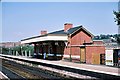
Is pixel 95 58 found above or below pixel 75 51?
below

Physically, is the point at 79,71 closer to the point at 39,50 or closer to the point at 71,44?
the point at 71,44

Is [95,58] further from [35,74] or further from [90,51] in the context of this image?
[35,74]

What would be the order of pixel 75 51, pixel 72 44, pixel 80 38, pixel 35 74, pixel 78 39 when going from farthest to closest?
pixel 80 38 < pixel 78 39 < pixel 72 44 < pixel 75 51 < pixel 35 74

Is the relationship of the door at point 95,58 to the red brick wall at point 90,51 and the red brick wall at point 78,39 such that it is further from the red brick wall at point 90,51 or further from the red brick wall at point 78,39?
the red brick wall at point 78,39

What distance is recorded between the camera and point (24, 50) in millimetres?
81750

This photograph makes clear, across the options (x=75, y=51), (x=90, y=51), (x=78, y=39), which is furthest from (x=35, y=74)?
(x=78, y=39)

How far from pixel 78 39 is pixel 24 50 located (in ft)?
135

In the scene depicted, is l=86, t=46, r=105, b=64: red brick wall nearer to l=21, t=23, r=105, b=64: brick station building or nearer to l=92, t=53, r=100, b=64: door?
l=21, t=23, r=105, b=64: brick station building

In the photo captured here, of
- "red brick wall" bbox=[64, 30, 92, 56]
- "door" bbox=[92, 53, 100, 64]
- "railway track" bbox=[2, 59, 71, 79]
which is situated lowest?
"railway track" bbox=[2, 59, 71, 79]

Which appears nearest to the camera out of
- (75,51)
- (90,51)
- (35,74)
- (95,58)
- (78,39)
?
(35,74)

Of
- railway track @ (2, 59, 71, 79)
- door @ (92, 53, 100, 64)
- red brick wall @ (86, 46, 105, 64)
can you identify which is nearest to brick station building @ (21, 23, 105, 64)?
red brick wall @ (86, 46, 105, 64)

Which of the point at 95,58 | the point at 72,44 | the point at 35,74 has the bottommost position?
the point at 35,74

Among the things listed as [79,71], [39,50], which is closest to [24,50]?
[39,50]

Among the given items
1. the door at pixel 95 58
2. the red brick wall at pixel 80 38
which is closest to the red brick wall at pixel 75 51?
the red brick wall at pixel 80 38
